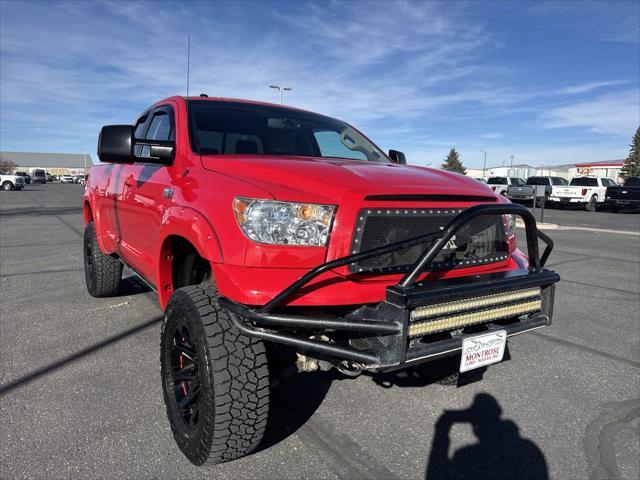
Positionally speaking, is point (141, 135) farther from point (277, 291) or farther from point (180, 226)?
point (277, 291)

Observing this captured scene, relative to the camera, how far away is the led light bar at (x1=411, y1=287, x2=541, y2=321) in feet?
7.22

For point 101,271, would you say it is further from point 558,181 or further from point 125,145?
point 558,181

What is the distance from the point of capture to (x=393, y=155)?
175 inches

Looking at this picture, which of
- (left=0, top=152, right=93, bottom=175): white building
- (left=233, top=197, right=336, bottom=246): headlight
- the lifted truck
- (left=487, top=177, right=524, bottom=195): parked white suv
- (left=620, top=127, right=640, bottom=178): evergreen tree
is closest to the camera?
(left=233, top=197, right=336, bottom=246): headlight

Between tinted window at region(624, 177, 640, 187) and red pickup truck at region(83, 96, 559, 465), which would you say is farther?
tinted window at region(624, 177, 640, 187)

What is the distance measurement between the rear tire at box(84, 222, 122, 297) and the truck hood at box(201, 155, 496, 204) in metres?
2.83

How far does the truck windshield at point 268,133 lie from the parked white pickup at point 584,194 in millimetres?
25538

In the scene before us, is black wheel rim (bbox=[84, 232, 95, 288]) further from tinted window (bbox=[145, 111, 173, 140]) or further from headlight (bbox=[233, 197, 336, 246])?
headlight (bbox=[233, 197, 336, 246])

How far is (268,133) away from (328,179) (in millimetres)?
1381

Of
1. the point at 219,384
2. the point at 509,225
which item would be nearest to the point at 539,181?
the point at 509,225

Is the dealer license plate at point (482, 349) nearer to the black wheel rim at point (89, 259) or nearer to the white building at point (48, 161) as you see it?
the black wheel rim at point (89, 259)

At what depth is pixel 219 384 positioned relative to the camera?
2246 mm

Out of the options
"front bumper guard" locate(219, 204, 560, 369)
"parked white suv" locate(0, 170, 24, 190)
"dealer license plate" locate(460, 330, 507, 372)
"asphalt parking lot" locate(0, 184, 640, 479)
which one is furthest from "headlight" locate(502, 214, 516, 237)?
"parked white suv" locate(0, 170, 24, 190)

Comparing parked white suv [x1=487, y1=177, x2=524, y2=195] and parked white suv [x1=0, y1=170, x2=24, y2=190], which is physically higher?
parked white suv [x1=487, y1=177, x2=524, y2=195]
